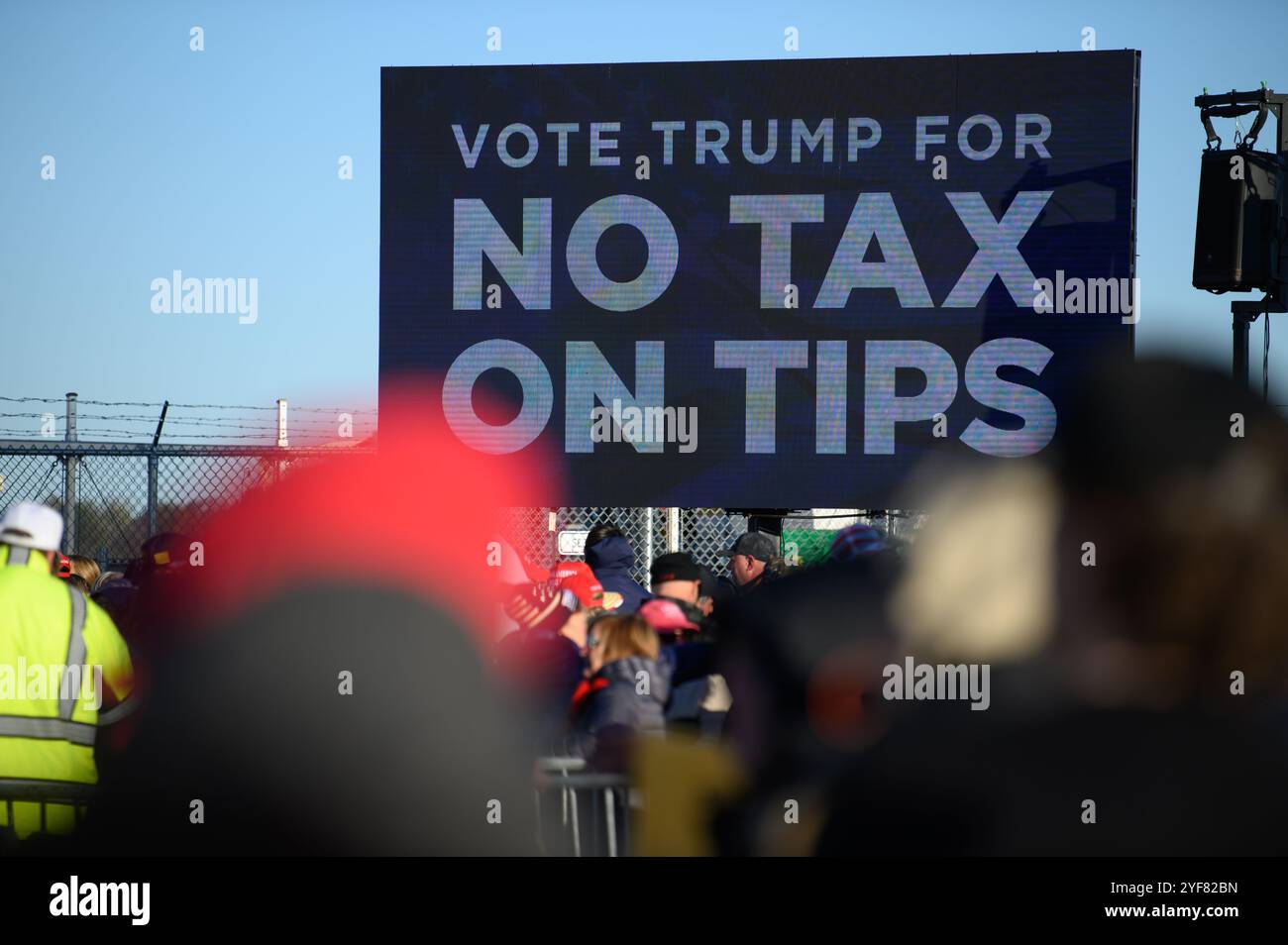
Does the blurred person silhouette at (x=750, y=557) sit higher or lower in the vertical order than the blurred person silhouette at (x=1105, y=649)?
lower

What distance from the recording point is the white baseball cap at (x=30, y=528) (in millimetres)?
3441

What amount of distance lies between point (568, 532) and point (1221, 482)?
24.3ft

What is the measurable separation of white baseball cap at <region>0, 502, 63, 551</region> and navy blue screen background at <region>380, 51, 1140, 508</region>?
4989mm

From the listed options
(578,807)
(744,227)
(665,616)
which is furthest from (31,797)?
(744,227)

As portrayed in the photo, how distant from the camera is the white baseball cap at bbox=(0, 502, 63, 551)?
3441 mm

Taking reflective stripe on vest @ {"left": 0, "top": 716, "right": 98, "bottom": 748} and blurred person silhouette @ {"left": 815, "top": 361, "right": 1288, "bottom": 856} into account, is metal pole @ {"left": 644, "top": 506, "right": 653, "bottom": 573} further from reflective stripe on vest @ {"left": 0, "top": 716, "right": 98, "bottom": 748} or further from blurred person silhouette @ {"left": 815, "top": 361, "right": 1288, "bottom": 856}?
blurred person silhouette @ {"left": 815, "top": 361, "right": 1288, "bottom": 856}

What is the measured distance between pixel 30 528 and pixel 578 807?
Answer: 62.1 inches

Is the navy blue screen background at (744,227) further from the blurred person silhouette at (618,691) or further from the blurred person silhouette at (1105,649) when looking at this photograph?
the blurred person silhouette at (1105,649)

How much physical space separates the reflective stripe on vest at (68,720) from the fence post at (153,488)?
4682 mm

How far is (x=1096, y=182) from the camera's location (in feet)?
27.0

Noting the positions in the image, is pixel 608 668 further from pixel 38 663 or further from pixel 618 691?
pixel 38 663

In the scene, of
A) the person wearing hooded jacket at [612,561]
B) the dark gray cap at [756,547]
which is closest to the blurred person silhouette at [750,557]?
the dark gray cap at [756,547]
